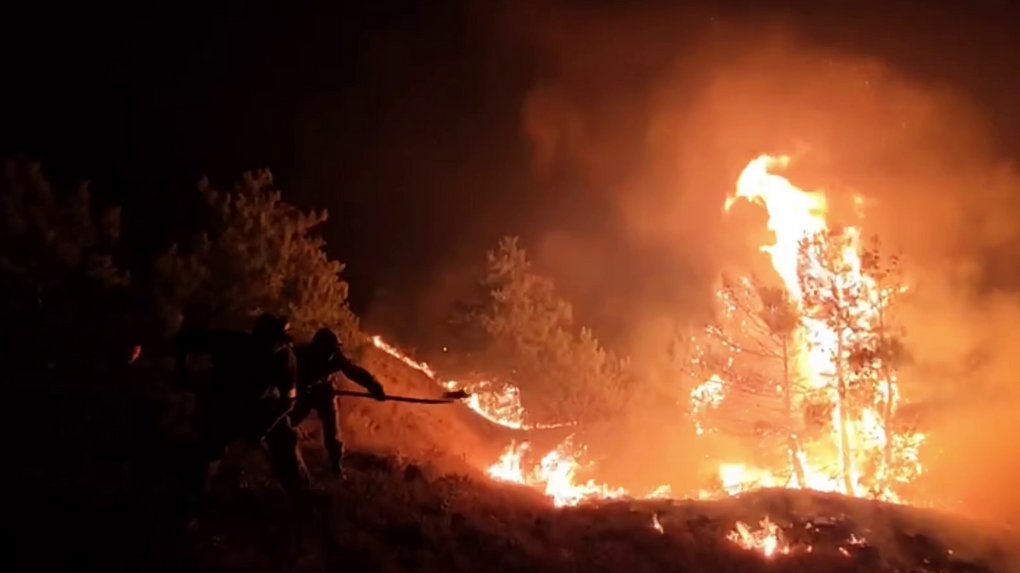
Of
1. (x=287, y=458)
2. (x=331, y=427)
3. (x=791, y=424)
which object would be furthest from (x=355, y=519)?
(x=791, y=424)

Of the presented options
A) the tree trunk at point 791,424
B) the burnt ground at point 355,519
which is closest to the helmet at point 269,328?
the burnt ground at point 355,519

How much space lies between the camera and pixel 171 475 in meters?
10.3

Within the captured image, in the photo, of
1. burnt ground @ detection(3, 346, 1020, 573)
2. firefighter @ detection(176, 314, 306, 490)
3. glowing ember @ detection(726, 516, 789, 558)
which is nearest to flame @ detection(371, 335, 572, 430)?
burnt ground @ detection(3, 346, 1020, 573)

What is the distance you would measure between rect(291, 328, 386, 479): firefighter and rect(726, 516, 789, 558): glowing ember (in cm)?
550

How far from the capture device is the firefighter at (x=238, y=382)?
1002 cm

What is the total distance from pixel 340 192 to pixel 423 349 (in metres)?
7.53

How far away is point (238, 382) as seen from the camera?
10.1 meters

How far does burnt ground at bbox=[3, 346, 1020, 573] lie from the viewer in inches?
385

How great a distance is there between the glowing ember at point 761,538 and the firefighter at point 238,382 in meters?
6.57

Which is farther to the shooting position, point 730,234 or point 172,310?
point 730,234

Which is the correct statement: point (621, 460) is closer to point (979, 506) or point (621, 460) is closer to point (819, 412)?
point (819, 412)

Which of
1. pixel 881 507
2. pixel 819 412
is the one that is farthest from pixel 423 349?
pixel 881 507

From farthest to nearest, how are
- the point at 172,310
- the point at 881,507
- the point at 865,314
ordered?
the point at 865,314
the point at 172,310
the point at 881,507

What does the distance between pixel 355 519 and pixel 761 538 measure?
19.3ft
